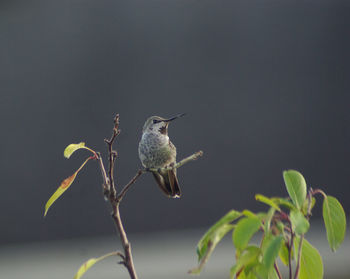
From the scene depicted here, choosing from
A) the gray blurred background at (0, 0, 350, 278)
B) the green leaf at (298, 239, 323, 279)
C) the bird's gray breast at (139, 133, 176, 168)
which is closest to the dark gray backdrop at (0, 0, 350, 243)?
the gray blurred background at (0, 0, 350, 278)

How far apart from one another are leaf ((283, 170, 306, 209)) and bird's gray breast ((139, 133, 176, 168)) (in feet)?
6.88

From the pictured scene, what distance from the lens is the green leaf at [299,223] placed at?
111cm

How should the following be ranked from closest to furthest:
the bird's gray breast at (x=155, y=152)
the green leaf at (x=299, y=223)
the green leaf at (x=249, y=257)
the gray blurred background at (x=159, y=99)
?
the green leaf at (x=299, y=223) → the green leaf at (x=249, y=257) → the bird's gray breast at (x=155, y=152) → the gray blurred background at (x=159, y=99)

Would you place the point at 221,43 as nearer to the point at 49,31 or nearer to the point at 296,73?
the point at 296,73

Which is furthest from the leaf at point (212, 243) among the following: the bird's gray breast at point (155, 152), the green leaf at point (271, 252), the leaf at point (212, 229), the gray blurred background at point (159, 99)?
the gray blurred background at point (159, 99)

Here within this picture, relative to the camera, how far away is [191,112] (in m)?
7.11

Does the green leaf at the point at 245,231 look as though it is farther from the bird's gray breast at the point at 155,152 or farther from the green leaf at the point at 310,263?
the bird's gray breast at the point at 155,152

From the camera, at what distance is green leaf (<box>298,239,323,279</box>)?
1.32m

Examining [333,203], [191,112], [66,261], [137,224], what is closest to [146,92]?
[191,112]

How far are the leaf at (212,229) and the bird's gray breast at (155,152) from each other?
2114mm

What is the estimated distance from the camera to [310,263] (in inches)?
52.6

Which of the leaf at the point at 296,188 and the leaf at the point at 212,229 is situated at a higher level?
the leaf at the point at 296,188

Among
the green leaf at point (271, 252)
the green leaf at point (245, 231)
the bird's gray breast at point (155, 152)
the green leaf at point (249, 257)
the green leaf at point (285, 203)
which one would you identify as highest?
the green leaf at point (285, 203)

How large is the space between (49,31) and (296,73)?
313cm
